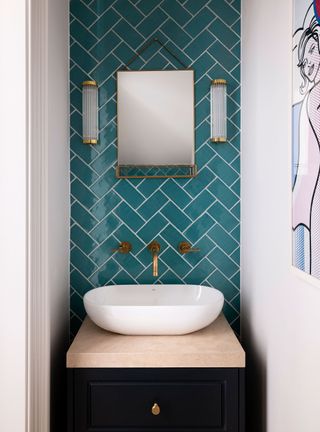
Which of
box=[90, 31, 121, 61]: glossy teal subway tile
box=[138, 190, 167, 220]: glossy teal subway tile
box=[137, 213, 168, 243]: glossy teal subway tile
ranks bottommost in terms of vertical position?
box=[137, 213, 168, 243]: glossy teal subway tile

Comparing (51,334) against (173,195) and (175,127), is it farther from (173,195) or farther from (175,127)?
(175,127)

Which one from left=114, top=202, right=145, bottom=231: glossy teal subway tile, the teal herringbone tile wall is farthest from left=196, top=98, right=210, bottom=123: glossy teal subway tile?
left=114, top=202, right=145, bottom=231: glossy teal subway tile

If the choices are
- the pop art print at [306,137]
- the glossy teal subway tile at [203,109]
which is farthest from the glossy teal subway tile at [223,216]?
the pop art print at [306,137]

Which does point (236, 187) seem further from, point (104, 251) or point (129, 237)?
point (104, 251)

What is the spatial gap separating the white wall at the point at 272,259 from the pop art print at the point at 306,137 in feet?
0.27

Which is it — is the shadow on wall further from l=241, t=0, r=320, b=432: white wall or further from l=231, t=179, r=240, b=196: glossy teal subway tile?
l=231, t=179, r=240, b=196: glossy teal subway tile

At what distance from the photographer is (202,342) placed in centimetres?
180

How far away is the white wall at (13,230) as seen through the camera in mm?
1543

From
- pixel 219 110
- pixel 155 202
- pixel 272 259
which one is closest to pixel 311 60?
pixel 272 259

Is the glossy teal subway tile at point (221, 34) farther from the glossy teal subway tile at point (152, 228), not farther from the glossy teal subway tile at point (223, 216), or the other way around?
the glossy teal subway tile at point (152, 228)

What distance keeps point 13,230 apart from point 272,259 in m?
0.96

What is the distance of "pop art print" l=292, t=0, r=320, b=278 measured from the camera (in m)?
1.15

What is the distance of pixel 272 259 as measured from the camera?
5.50 feet

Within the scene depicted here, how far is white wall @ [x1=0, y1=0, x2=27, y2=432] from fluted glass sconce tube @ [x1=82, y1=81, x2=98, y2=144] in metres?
0.64
